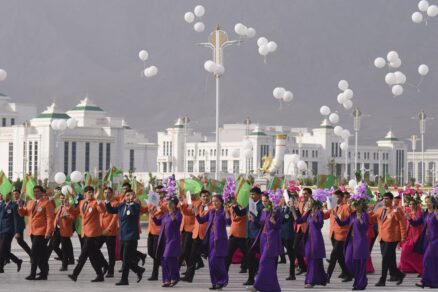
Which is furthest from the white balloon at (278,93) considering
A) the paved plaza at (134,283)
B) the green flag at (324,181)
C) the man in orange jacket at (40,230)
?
the man in orange jacket at (40,230)

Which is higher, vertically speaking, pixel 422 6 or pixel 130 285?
pixel 422 6

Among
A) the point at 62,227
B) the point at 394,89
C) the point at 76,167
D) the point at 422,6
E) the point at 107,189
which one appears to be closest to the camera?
the point at 107,189

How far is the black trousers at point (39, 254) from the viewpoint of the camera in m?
17.4

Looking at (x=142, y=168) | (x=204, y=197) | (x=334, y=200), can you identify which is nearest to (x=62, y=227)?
(x=204, y=197)

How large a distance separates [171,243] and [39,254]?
2.20m

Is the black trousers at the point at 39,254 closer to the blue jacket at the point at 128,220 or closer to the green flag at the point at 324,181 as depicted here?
the blue jacket at the point at 128,220

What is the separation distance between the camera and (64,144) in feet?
385

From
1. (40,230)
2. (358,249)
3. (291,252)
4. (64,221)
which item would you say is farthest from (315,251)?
(64,221)

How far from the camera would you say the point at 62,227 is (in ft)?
61.4

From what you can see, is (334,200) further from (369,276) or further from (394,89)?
(394,89)

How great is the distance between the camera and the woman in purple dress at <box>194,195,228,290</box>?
53.4ft

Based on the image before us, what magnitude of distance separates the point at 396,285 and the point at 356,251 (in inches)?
52.3

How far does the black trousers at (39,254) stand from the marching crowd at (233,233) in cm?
1

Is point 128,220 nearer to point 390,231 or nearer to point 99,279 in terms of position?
point 99,279
